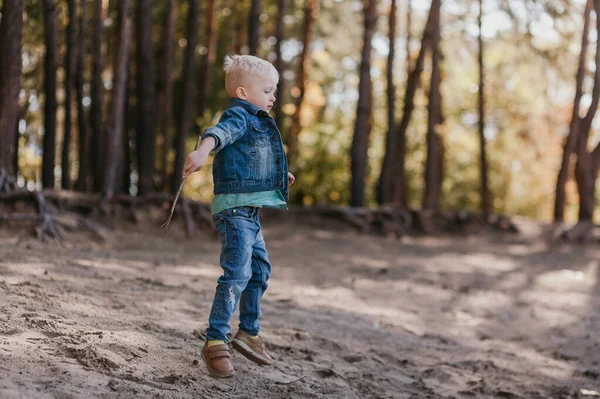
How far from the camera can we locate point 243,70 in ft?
14.9

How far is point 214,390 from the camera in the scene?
165 inches

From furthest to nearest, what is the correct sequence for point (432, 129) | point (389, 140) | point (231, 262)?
point (432, 129)
point (389, 140)
point (231, 262)

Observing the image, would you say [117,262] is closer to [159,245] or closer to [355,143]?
[159,245]

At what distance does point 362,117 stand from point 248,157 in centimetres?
1028

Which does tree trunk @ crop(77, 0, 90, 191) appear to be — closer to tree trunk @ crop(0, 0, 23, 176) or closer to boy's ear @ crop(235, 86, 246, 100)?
tree trunk @ crop(0, 0, 23, 176)

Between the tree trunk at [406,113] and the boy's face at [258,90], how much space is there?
11608 mm

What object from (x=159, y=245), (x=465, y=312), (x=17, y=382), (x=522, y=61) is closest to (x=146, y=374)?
(x=17, y=382)

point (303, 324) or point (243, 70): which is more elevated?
point (243, 70)

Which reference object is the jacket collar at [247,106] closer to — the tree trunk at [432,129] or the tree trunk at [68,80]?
the tree trunk at [68,80]

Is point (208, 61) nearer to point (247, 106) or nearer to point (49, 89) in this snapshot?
point (49, 89)

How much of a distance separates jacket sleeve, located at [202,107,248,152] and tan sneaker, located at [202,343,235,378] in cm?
108

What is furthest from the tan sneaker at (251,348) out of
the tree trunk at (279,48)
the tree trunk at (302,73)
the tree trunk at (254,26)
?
the tree trunk at (302,73)

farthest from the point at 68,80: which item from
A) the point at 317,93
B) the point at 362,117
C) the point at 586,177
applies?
the point at 317,93

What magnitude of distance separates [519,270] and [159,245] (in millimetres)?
4997
